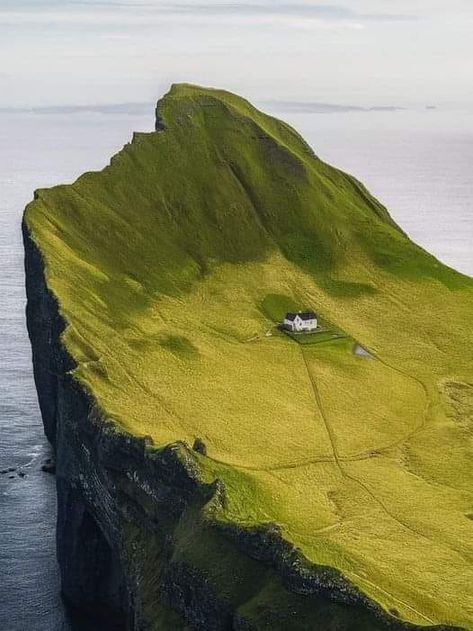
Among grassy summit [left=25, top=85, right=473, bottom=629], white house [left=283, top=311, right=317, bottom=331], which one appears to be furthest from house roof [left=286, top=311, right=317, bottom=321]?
grassy summit [left=25, top=85, right=473, bottom=629]

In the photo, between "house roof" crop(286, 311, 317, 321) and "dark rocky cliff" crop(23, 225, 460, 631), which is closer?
"dark rocky cliff" crop(23, 225, 460, 631)

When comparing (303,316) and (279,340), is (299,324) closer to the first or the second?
(303,316)

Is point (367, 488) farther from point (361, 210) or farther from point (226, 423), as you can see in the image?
point (361, 210)

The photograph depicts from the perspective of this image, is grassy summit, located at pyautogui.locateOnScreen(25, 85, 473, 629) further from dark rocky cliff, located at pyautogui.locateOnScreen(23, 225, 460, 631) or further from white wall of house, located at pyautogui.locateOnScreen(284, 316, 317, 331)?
white wall of house, located at pyautogui.locateOnScreen(284, 316, 317, 331)

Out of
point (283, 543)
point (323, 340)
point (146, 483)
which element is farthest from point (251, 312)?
point (283, 543)

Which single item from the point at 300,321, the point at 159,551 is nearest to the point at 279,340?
the point at 300,321
